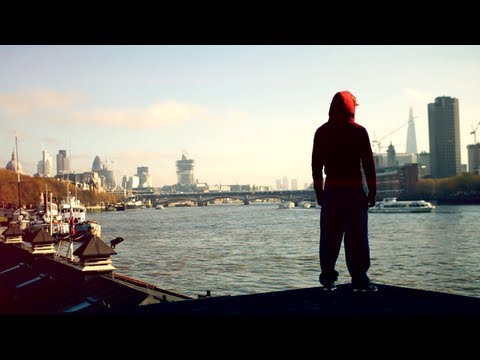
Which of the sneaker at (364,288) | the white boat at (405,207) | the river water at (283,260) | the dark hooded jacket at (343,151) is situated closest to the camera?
the dark hooded jacket at (343,151)

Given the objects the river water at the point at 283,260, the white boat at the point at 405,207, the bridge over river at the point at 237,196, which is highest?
the bridge over river at the point at 237,196

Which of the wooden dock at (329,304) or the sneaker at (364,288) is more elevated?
the sneaker at (364,288)

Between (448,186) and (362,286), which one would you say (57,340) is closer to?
(362,286)

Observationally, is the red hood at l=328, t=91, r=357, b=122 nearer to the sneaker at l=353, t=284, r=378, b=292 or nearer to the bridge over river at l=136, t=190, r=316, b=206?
the sneaker at l=353, t=284, r=378, b=292

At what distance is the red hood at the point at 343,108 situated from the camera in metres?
3.67

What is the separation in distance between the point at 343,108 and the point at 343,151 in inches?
11.6

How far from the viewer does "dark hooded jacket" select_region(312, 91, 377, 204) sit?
3.64 meters

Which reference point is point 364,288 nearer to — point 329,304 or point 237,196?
point 329,304

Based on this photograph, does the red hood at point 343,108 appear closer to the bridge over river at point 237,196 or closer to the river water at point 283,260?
the river water at point 283,260

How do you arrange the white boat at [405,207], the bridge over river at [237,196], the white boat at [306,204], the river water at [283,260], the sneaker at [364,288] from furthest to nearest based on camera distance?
1. the white boat at [306,204]
2. the bridge over river at [237,196]
3. the white boat at [405,207]
4. the river water at [283,260]
5. the sneaker at [364,288]

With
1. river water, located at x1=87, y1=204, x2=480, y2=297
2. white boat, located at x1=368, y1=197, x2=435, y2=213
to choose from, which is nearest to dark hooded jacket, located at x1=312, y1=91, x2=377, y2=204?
river water, located at x1=87, y1=204, x2=480, y2=297

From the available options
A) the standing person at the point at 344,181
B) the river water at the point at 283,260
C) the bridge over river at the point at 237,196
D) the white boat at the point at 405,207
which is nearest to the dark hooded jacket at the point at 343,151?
the standing person at the point at 344,181
